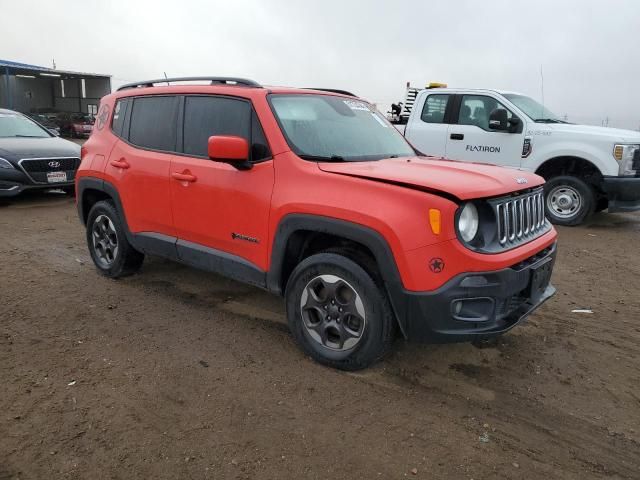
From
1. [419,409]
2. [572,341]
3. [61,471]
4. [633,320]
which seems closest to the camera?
[61,471]

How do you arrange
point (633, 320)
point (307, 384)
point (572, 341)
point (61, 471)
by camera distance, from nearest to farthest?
point (61, 471), point (307, 384), point (572, 341), point (633, 320)

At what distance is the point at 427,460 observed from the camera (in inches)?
99.0

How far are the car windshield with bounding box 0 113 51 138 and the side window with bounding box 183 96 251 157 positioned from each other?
22.4 ft

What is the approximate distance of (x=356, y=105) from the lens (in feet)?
14.2

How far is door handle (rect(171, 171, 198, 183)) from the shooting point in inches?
153

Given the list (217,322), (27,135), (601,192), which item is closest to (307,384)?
(217,322)

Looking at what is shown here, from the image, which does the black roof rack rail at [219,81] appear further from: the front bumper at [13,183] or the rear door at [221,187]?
the front bumper at [13,183]

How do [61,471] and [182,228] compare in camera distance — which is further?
[182,228]

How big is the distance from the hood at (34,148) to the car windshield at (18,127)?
1.16 ft

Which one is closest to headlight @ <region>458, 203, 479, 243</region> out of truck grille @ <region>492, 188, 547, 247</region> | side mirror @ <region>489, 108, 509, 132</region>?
truck grille @ <region>492, 188, 547, 247</region>

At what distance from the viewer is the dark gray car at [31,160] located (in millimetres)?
8375

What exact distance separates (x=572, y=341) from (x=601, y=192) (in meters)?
4.79

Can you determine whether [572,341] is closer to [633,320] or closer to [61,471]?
[633,320]

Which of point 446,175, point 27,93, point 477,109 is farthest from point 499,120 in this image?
point 27,93
